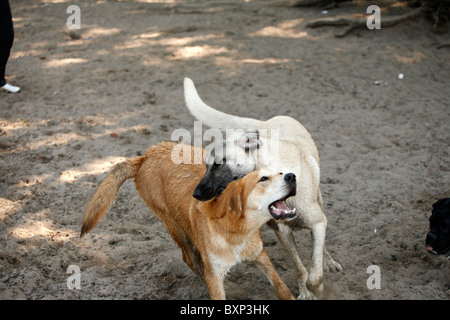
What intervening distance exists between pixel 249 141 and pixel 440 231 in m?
1.70

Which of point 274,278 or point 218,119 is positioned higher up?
point 218,119

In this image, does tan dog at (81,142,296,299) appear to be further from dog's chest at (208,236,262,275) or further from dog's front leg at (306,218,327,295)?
dog's front leg at (306,218,327,295)

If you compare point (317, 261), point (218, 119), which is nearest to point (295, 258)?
point (317, 261)

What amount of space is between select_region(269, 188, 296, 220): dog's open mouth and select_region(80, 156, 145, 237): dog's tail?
1.31m

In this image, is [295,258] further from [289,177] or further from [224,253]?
[289,177]

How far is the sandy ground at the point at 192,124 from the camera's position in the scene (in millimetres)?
3637

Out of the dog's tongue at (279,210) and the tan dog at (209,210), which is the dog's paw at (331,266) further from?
the dog's tongue at (279,210)

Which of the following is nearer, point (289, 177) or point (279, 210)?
point (289, 177)

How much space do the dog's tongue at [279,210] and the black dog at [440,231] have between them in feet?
4.33

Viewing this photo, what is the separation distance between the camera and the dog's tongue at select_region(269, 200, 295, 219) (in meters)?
2.94

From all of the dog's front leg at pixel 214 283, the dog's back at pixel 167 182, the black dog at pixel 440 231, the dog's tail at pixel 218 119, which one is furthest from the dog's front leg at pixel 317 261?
the dog's tail at pixel 218 119

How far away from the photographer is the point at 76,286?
3416 mm

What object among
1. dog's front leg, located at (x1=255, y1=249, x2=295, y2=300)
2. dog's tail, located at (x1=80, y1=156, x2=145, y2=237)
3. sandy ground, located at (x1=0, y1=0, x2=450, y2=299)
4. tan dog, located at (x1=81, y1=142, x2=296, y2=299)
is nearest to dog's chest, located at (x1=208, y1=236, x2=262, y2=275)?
tan dog, located at (x1=81, y1=142, x2=296, y2=299)

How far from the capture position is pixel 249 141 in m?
3.58
